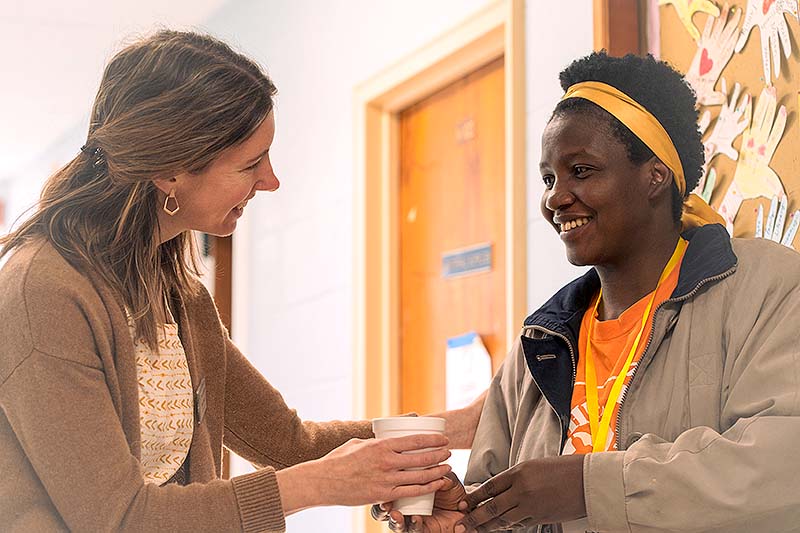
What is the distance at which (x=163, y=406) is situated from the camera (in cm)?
189

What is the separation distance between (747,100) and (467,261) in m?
1.30

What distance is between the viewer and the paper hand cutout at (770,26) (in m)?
2.11

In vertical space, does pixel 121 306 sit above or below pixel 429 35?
below

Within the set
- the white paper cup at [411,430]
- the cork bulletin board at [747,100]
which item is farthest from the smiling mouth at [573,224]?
the cork bulletin board at [747,100]

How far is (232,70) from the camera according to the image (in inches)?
74.2

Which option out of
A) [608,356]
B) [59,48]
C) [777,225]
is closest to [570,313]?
[608,356]

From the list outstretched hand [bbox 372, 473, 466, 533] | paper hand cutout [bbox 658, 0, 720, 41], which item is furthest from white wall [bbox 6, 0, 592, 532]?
outstretched hand [bbox 372, 473, 466, 533]

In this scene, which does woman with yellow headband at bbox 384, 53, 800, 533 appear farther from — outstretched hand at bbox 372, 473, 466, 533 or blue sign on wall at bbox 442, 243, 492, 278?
blue sign on wall at bbox 442, 243, 492, 278

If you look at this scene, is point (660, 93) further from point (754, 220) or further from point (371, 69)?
point (371, 69)

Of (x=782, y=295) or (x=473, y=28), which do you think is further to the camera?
(x=473, y=28)

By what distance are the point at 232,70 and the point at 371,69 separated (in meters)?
1.92

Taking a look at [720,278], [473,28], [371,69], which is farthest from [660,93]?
[371,69]

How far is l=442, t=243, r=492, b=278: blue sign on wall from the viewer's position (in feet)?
10.7

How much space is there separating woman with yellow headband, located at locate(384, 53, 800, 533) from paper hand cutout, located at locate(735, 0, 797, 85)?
375mm
